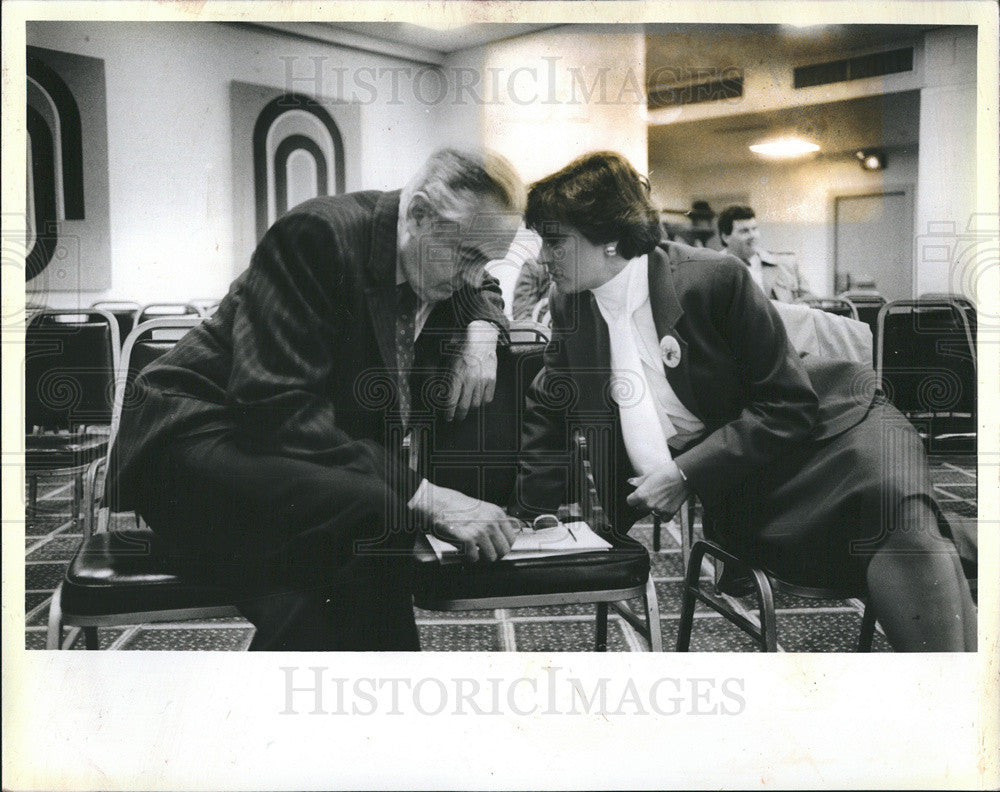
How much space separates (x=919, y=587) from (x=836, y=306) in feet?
2.49

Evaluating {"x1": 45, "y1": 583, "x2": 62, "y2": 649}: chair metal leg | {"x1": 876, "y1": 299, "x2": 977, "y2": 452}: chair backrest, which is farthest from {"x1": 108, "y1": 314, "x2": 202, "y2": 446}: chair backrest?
{"x1": 876, "y1": 299, "x2": 977, "y2": 452}: chair backrest

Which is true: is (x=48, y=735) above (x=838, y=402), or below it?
below

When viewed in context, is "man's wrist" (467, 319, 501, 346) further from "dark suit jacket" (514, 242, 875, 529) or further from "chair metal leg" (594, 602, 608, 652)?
"chair metal leg" (594, 602, 608, 652)

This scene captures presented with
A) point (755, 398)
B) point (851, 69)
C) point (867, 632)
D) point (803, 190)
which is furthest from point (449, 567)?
point (851, 69)

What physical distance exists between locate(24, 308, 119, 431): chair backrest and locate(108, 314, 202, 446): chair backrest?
0.08 ft

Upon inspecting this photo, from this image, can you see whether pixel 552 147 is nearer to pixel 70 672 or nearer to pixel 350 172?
pixel 350 172

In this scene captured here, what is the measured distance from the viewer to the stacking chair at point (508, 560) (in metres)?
2.48

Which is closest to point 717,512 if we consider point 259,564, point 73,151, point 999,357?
point 999,357

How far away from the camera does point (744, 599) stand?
2.71 meters

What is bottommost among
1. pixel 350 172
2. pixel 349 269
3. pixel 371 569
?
pixel 371 569

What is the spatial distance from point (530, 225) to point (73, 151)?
120 cm

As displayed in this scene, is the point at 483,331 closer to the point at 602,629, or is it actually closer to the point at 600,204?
the point at 600,204

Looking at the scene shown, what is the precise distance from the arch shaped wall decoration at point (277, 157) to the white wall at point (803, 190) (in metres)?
0.79

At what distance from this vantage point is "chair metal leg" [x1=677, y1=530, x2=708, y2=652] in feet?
8.43
